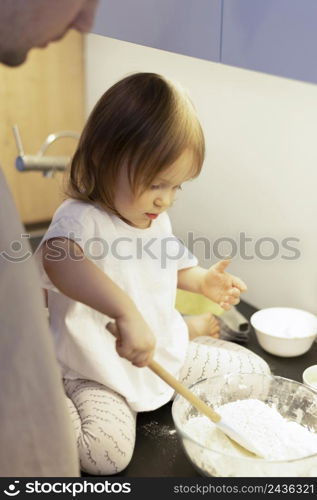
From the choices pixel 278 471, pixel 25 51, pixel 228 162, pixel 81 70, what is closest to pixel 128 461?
pixel 278 471

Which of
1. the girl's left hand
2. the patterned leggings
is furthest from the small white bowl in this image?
the girl's left hand

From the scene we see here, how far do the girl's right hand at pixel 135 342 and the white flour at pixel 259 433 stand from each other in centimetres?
17

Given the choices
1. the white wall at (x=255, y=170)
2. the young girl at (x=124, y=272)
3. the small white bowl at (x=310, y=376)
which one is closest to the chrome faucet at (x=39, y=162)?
the white wall at (x=255, y=170)

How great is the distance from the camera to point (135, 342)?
2.68 ft

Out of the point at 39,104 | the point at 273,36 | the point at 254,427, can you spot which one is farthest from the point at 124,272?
the point at 39,104

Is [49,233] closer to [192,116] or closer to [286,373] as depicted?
[192,116]

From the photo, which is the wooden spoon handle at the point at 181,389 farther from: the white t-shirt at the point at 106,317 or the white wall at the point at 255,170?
the white wall at the point at 255,170

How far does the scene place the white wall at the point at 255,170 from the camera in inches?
53.2

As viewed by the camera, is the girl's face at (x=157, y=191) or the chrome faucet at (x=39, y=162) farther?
the chrome faucet at (x=39, y=162)

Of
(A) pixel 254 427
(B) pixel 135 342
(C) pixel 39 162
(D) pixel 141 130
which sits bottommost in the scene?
(A) pixel 254 427

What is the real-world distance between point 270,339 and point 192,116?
1.70 ft

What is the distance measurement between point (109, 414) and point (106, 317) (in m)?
0.14

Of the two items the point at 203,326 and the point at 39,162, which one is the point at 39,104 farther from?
the point at 203,326

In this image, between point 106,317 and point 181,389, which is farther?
point 106,317
